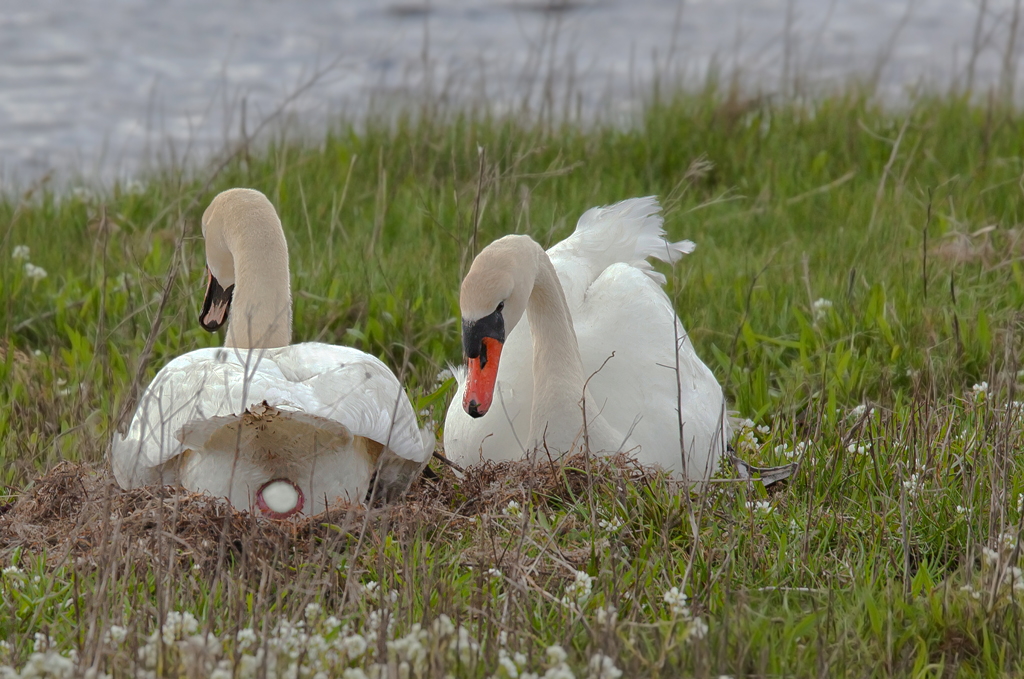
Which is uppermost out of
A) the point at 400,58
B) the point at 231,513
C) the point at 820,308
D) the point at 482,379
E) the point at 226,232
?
the point at 226,232

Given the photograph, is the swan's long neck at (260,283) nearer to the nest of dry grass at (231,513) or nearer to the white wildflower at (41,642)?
the nest of dry grass at (231,513)

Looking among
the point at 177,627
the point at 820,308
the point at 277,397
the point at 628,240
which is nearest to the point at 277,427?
the point at 277,397

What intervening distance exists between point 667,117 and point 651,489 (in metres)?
4.92

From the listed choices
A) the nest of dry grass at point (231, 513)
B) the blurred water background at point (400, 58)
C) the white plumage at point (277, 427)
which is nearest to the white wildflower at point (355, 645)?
the nest of dry grass at point (231, 513)

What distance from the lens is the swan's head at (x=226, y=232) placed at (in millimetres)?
4719

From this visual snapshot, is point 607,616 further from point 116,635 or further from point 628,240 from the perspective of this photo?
point 628,240

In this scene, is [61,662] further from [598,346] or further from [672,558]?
[598,346]

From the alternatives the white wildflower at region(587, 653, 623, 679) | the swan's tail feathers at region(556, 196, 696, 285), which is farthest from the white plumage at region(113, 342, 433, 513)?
the swan's tail feathers at region(556, 196, 696, 285)

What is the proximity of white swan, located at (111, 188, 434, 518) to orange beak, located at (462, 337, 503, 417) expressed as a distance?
221mm

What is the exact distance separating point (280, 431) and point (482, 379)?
0.64 metres

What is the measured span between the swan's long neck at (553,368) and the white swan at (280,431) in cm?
43

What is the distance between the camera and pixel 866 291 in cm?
601

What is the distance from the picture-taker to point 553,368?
441 centimetres

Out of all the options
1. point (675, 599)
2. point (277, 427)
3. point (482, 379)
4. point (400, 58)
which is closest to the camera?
point (675, 599)
